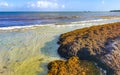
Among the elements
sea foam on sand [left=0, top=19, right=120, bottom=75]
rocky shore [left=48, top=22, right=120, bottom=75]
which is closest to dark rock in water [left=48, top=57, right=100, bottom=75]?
rocky shore [left=48, top=22, right=120, bottom=75]

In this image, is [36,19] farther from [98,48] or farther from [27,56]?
[98,48]

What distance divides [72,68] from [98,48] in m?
2.33

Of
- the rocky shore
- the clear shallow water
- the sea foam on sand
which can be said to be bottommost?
the clear shallow water

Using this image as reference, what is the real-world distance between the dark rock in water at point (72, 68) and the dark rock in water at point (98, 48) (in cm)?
56

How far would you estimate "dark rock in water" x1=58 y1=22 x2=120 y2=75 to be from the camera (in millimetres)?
10227

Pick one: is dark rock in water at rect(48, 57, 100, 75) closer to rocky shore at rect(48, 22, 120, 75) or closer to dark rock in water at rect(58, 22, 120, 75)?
rocky shore at rect(48, 22, 120, 75)

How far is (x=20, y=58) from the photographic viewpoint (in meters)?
11.5

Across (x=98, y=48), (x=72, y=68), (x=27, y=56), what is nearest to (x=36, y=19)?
(x=27, y=56)

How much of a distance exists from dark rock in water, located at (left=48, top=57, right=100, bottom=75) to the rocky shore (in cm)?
23

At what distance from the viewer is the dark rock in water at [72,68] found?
31.6 feet

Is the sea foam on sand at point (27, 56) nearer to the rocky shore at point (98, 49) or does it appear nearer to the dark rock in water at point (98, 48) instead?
the rocky shore at point (98, 49)

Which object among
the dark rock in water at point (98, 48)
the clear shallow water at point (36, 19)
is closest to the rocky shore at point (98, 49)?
the dark rock in water at point (98, 48)

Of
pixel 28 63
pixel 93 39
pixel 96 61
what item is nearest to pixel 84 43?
pixel 93 39

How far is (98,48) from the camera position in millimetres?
11406
